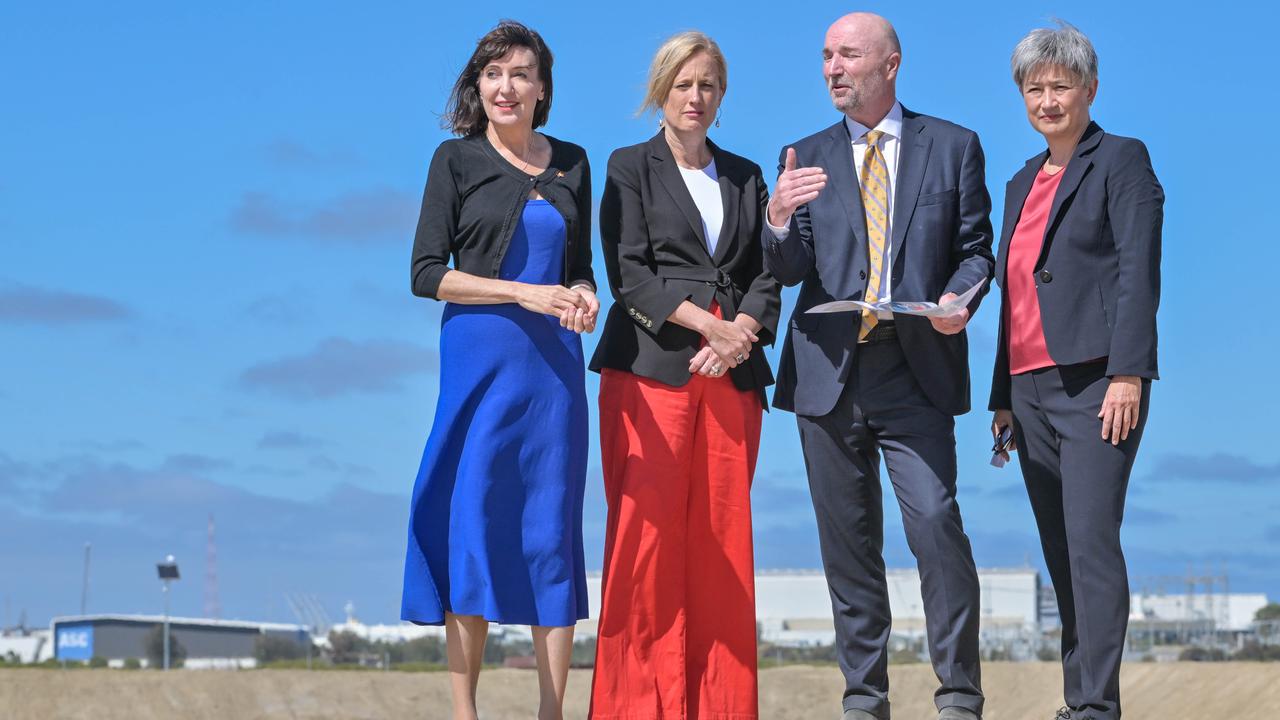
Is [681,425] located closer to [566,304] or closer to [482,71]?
[566,304]

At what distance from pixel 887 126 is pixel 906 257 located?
1.98ft

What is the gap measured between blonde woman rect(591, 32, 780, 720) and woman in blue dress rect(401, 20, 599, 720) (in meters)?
0.20

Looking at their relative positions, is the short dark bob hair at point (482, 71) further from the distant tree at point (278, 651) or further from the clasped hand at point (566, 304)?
the distant tree at point (278, 651)

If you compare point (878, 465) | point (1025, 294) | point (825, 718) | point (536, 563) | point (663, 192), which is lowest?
point (825, 718)

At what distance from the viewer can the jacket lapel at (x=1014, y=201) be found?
594cm

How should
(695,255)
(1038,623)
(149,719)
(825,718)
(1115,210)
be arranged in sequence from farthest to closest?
(1038,623)
(825,718)
(149,719)
(695,255)
(1115,210)

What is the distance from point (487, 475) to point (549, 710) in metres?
0.97

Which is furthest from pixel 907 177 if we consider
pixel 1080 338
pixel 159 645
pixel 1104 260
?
pixel 159 645

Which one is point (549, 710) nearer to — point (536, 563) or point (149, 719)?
point (536, 563)

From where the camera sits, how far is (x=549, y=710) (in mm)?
5738

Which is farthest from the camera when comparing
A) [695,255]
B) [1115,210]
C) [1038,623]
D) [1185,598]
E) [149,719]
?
[1185,598]

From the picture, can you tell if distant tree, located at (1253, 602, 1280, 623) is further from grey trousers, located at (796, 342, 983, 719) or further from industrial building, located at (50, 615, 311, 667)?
grey trousers, located at (796, 342, 983, 719)

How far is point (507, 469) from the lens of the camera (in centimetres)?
579

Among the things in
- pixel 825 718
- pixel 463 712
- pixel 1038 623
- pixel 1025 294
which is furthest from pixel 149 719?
pixel 1038 623
